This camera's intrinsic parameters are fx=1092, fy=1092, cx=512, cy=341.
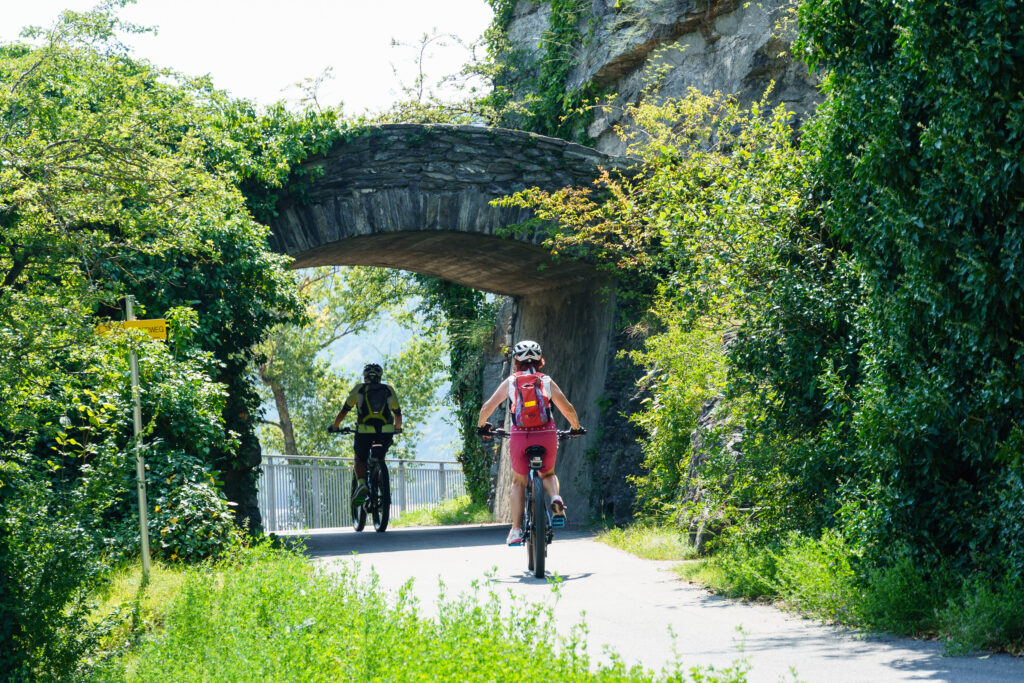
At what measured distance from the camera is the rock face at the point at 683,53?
1705cm

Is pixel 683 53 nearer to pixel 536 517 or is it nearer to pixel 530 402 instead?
pixel 530 402

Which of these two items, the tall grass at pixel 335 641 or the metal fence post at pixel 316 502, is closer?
the tall grass at pixel 335 641

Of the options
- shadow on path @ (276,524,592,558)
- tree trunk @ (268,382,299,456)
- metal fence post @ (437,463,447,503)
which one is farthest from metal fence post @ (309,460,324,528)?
tree trunk @ (268,382,299,456)

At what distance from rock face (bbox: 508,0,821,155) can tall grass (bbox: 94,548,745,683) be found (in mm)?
12394

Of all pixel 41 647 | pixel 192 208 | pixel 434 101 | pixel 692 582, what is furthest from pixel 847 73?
pixel 434 101

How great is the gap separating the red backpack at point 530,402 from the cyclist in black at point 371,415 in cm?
498

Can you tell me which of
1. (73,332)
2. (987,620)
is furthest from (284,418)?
(987,620)

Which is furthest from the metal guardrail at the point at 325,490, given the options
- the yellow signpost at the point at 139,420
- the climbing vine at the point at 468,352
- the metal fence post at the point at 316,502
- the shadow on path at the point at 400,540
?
the yellow signpost at the point at 139,420

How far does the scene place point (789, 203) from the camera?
8.56 m

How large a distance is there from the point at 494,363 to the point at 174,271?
10.8 metres

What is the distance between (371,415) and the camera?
44.0ft

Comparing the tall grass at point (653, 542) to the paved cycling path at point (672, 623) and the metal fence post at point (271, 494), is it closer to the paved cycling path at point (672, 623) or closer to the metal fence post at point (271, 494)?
the paved cycling path at point (672, 623)

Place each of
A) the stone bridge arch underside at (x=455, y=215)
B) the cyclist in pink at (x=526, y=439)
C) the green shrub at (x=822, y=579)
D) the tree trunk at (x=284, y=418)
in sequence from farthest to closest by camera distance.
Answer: the tree trunk at (x=284, y=418), the stone bridge arch underside at (x=455, y=215), the cyclist in pink at (x=526, y=439), the green shrub at (x=822, y=579)

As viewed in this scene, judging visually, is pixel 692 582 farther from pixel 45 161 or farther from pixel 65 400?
pixel 45 161
